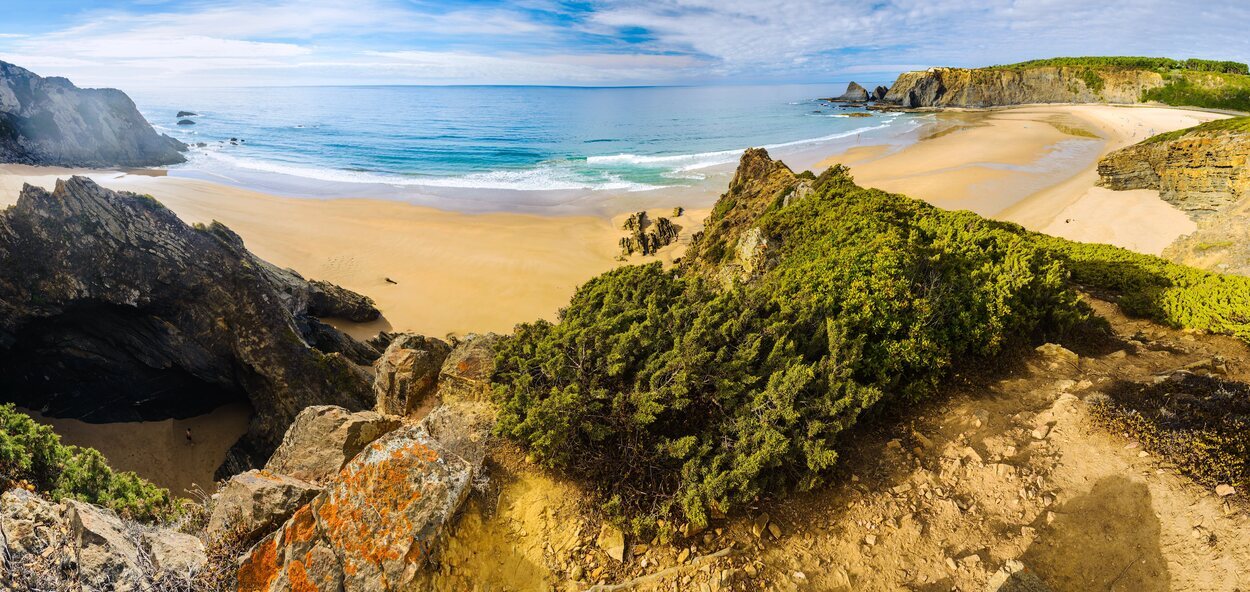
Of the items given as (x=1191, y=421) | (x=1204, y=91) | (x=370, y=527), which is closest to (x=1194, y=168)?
(x=1191, y=421)

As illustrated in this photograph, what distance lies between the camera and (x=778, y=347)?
5.20m

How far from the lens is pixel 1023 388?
18.8 feet

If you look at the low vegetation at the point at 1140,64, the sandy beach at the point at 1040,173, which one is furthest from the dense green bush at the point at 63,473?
the low vegetation at the point at 1140,64

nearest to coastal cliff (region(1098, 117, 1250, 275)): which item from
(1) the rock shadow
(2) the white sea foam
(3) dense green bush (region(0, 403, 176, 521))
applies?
(1) the rock shadow

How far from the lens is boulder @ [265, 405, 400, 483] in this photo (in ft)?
18.6

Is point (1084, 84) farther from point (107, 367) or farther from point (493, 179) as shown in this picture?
point (107, 367)

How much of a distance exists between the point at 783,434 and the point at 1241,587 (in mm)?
3089

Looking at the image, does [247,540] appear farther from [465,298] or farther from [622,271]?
[465,298]

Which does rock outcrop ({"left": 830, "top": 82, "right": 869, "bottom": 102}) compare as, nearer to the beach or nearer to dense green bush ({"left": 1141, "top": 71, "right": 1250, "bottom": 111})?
dense green bush ({"left": 1141, "top": 71, "right": 1250, "bottom": 111})

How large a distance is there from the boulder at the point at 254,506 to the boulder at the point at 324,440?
3.19ft

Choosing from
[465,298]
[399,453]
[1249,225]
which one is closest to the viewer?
[399,453]

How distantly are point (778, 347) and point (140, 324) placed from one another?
1098cm

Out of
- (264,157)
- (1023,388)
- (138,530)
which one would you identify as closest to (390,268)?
(138,530)

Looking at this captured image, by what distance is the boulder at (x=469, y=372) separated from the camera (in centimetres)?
582
